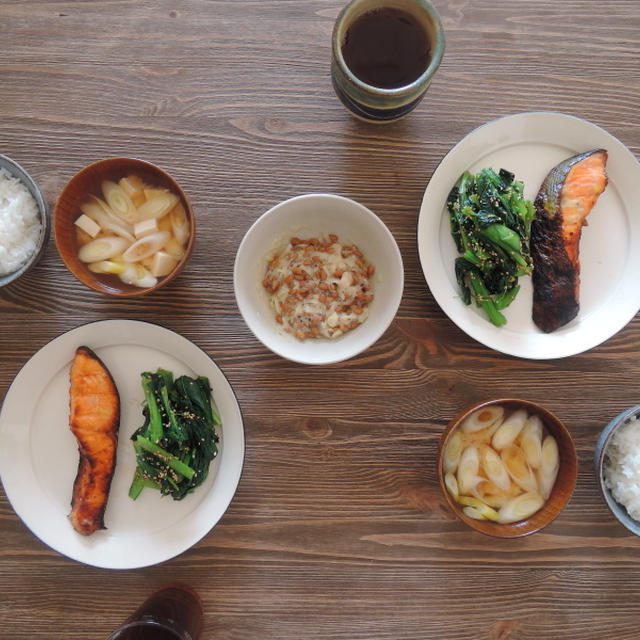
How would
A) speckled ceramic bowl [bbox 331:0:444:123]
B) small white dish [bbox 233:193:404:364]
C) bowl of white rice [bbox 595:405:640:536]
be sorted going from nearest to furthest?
speckled ceramic bowl [bbox 331:0:444:123]
small white dish [bbox 233:193:404:364]
bowl of white rice [bbox 595:405:640:536]

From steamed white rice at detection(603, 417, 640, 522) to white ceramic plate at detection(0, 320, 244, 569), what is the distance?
3.86ft

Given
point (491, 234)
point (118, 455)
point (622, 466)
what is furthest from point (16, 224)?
point (622, 466)

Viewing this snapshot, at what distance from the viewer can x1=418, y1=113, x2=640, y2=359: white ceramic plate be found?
5.51 ft

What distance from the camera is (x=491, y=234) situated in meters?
1.63

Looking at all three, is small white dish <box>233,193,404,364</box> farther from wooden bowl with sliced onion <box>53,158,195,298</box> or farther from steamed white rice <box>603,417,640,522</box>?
steamed white rice <box>603,417,640,522</box>

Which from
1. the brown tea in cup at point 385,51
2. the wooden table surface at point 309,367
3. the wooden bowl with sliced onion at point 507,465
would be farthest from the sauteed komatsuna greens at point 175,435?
the brown tea in cup at point 385,51

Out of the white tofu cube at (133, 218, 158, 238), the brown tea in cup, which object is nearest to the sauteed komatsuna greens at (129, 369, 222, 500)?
the white tofu cube at (133, 218, 158, 238)

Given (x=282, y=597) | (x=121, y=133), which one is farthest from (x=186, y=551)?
(x=121, y=133)

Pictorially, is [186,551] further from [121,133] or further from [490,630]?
[121,133]

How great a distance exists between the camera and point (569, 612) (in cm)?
186

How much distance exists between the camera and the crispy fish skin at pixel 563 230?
1667 mm

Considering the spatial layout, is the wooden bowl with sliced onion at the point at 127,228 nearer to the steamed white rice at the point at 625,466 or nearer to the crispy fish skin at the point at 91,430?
the crispy fish skin at the point at 91,430

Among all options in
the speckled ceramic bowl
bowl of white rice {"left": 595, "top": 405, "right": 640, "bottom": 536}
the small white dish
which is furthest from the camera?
bowl of white rice {"left": 595, "top": 405, "right": 640, "bottom": 536}

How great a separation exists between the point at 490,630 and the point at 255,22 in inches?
84.1
